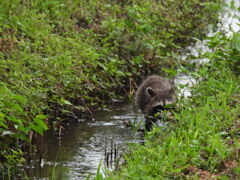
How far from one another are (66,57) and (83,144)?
1.39 m

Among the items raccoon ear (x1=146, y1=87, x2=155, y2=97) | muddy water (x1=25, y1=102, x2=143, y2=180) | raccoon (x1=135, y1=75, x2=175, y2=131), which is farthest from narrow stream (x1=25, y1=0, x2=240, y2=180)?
raccoon ear (x1=146, y1=87, x2=155, y2=97)

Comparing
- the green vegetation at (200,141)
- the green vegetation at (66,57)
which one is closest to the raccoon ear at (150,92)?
the green vegetation at (66,57)

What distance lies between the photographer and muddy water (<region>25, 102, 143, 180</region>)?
6.04 metres

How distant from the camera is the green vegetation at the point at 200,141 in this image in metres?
4.71

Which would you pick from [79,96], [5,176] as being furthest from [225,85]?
[5,176]

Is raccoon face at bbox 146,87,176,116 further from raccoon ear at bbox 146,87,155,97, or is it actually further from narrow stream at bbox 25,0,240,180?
narrow stream at bbox 25,0,240,180

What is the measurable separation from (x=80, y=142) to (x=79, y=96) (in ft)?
2.55

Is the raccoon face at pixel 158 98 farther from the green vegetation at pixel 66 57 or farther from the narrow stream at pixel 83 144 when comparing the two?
the green vegetation at pixel 66 57

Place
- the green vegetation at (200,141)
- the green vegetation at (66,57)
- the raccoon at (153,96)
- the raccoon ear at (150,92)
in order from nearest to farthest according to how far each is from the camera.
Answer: the green vegetation at (200,141) < the green vegetation at (66,57) < the raccoon at (153,96) < the raccoon ear at (150,92)

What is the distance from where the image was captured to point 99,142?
7.10 m

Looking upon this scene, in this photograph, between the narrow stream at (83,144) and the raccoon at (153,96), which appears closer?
the narrow stream at (83,144)

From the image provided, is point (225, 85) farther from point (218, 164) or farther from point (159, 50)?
point (159, 50)

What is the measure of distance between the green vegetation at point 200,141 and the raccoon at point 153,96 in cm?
98

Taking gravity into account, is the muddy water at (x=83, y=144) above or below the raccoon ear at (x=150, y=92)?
below
